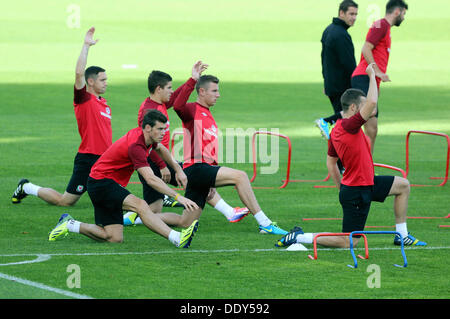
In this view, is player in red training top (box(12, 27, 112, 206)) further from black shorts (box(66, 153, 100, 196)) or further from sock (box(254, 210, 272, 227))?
sock (box(254, 210, 272, 227))

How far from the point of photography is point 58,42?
165ft

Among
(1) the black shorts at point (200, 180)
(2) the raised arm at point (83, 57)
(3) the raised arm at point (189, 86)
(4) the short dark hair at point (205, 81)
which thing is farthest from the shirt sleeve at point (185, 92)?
(2) the raised arm at point (83, 57)

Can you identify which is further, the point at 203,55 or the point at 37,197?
the point at 203,55

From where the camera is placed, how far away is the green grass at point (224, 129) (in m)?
9.20

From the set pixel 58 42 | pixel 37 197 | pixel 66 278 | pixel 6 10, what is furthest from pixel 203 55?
pixel 66 278

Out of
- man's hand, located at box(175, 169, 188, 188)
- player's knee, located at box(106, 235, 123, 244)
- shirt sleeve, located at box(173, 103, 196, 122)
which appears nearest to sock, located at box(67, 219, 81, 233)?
player's knee, located at box(106, 235, 123, 244)

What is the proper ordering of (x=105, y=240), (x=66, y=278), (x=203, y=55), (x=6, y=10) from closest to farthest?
(x=66, y=278) < (x=105, y=240) < (x=203, y=55) < (x=6, y=10)

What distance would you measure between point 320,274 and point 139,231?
3459 millimetres

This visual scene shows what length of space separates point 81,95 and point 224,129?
10.7 metres

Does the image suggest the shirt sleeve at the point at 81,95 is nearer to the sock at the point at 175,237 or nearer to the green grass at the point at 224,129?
the green grass at the point at 224,129

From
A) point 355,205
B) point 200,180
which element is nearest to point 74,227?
point 200,180

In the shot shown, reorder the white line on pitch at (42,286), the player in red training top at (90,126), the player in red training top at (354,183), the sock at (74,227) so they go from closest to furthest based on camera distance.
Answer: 1. the white line on pitch at (42,286)
2. the player in red training top at (354,183)
3. the sock at (74,227)
4. the player in red training top at (90,126)

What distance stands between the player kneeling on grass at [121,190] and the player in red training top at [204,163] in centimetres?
70
